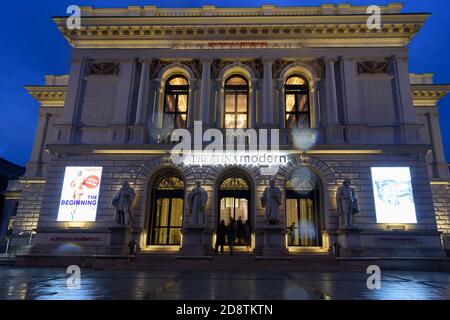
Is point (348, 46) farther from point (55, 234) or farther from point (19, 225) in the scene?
point (19, 225)

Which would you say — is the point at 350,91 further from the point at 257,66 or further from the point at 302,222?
the point at 302,222

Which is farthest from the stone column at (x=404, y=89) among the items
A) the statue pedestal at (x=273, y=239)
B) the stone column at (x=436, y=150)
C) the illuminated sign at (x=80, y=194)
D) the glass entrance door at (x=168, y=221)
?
the illuminated sign at (x=80, y=194)

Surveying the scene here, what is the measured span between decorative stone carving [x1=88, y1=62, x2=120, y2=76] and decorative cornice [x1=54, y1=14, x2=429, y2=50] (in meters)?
1.21

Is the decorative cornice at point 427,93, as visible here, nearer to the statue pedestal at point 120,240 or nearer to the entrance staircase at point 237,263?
the entrance staircase at point 237,263

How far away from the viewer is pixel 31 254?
1551 cm

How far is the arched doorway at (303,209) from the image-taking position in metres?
16.8

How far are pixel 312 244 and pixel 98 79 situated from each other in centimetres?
1545

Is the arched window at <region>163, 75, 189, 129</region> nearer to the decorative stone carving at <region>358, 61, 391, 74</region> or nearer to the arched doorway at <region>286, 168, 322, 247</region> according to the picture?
the arched doorway at <region>286, 168, 322, 247</region>

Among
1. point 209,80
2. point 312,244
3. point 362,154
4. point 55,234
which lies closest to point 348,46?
point 362,154

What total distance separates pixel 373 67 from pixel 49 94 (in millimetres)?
24381

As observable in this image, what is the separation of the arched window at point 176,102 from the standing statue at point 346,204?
9.32 meters

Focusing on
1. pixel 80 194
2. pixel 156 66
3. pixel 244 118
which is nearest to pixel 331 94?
pixel 244 118
